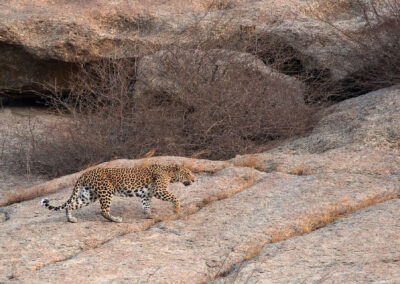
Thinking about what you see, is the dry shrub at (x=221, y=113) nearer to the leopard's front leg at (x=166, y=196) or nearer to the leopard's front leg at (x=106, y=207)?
the leopard's front leg at (x=166, y=196)

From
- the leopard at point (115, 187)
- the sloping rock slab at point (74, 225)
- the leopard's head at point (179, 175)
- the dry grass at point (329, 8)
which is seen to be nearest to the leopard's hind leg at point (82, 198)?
the leopard at point (115, 187)

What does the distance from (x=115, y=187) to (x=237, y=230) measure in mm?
1350

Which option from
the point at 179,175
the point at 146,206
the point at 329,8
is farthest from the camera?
the point at 329,8

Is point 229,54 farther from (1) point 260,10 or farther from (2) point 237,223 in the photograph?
(2) point 237,223

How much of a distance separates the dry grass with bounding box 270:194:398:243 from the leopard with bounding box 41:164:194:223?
1267mm

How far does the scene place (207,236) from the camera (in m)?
6.23

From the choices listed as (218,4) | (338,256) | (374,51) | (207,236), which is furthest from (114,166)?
(218,4)

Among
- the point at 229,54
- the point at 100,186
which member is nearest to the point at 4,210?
the point at 100,186

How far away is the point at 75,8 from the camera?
14094 millimetres

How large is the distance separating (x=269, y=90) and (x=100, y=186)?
19.0 ft

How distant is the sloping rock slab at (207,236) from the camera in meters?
5.43

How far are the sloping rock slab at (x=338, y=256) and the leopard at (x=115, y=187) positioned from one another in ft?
5.06

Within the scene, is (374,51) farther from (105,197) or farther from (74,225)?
(74,225)

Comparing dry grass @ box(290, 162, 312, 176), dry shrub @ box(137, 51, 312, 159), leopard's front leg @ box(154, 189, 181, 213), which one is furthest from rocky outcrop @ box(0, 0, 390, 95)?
leopard's front leg @ box(154, 189, 181, 213)
